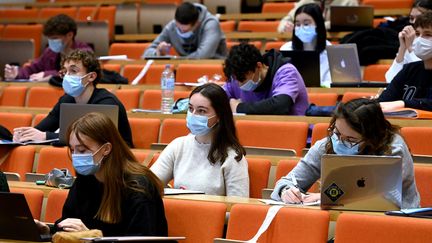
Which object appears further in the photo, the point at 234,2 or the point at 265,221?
the point at 234,2

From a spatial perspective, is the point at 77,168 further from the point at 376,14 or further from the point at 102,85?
the point at 376,14

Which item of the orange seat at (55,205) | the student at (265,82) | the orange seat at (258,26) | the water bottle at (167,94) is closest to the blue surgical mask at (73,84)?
the water bottle at (167,94)

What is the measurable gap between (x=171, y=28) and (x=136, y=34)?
1.83 m

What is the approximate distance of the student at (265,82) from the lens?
5328mm

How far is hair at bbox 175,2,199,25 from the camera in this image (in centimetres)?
727

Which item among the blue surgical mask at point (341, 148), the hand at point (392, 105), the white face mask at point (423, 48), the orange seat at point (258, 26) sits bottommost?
the orange seat at point (258, 26)

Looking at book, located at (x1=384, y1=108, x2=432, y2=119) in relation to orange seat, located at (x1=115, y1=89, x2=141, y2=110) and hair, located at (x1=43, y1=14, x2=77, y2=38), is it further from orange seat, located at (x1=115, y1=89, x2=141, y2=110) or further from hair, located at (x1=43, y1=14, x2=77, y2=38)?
hair, located at (x1=43, y1=14, x2=77, y2=38)

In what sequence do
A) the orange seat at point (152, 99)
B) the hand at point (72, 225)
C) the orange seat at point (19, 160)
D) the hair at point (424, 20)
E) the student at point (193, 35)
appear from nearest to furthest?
the hand at point (72, 225) → the hair at point (424, 20) → the orange seat at point (19, 160) → the orange seat at point (152, 99) → the student at point (193, 35)

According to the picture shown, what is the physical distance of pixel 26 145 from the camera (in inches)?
212

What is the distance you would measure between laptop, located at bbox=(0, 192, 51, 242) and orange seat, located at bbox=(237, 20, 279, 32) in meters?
5.24

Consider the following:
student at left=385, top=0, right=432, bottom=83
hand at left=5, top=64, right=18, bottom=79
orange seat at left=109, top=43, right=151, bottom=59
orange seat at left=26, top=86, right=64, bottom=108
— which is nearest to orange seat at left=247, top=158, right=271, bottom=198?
student at left=385, top=0, right=432, bottom=83

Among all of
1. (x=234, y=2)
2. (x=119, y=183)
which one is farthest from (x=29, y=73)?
(x=119, y=183)

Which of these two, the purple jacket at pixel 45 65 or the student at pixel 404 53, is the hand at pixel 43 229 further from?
the purple jacket at pixel 45 65

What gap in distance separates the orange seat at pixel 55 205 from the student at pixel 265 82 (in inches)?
58.0
